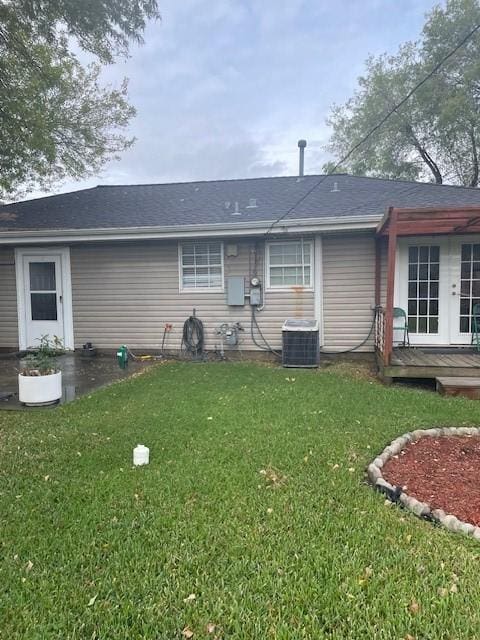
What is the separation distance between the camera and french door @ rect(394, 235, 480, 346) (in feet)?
23.8

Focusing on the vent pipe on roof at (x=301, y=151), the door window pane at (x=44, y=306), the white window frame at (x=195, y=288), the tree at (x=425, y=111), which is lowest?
the door window pane at (x=44, y=306)

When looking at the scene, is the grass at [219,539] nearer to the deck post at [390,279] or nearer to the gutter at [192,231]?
the deck post at [390,279]

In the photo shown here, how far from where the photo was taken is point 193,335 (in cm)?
826

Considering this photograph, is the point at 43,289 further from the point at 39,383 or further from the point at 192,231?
the point at 39,383

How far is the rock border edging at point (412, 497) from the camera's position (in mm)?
2385

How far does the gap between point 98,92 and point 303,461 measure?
516 inches

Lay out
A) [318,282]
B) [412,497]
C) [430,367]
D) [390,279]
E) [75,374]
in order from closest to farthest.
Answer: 1. [412,497]
2. [390,279]
3. [430,367]
4. [75,374]
5. [318,282]

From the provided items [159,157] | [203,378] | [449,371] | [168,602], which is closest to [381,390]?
[449,371]

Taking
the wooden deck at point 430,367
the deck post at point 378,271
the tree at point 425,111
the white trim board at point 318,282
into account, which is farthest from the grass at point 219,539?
the tree at point 425,111

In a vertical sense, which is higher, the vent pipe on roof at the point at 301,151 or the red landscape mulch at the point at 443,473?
the vent pipe on roof at the point at 301,151

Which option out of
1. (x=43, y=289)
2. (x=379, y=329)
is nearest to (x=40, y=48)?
(x=43, y=289)

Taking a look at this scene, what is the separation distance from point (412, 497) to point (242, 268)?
5.78 m

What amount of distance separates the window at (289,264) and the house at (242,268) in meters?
0.02

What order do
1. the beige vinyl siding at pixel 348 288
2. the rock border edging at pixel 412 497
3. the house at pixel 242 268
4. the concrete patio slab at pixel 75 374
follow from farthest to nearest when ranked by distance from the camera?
the beige vinyl siding at pixel 348 288
the house at pixel 242 268
the concrete patio slab at pixel 75 374
the rock border edging at pixel 412 497
